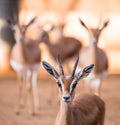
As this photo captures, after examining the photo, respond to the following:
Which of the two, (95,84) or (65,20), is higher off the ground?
(65,20)

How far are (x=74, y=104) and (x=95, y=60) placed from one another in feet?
4.26

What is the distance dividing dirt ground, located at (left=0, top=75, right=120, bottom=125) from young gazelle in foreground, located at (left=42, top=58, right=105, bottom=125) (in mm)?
972

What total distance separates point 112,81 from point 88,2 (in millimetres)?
1630

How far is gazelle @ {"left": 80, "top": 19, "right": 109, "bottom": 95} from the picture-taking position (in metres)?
4.18

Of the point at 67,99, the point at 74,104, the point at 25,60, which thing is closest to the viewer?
the point at 67,99

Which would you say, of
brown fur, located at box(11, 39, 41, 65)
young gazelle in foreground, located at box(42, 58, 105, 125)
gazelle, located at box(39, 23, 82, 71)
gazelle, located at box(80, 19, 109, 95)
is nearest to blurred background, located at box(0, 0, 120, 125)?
gazelle, located at box(39, 23, 82, 71)

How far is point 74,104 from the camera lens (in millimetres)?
3002

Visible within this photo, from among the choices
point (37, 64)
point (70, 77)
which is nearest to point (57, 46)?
point (37, 64)

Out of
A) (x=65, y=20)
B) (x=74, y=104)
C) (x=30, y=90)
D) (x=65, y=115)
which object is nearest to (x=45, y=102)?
(x=30, y=90)

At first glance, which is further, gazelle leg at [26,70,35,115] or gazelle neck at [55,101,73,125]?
gazelle leg at [26,70,35,115]

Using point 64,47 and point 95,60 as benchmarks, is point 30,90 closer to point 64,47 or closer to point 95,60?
point 95,60

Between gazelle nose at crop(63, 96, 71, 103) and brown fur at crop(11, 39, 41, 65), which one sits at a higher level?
brown fur at crop(11, 39, 41, 65)

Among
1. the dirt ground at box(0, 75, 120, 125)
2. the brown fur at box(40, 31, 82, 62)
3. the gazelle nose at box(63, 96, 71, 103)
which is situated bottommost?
the dirt ground at box(0, 75, 120, 125)

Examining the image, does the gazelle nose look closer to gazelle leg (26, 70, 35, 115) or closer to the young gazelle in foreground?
the young gazelle in foreground
